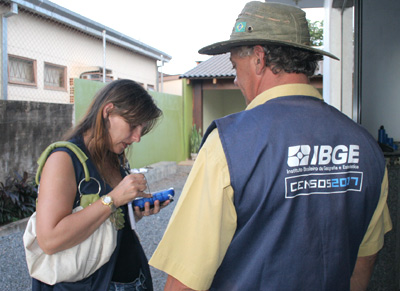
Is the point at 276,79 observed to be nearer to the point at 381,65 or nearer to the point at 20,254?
the point at 381,65

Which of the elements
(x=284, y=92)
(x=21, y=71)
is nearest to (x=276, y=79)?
(x=284, y=92)

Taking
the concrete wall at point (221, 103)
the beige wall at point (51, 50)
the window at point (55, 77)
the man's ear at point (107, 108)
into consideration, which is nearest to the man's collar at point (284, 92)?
the man's ear at point (107, 108)

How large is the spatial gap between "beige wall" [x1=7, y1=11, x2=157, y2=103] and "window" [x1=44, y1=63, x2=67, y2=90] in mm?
119

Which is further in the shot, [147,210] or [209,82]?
[209,82]

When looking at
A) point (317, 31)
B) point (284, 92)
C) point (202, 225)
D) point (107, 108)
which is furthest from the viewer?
point (317, 31)

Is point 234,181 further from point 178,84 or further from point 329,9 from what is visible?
point 178,84

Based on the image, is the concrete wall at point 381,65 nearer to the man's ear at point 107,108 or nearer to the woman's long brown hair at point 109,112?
the woman's long brown hair at point 109,112

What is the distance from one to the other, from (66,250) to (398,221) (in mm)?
2332

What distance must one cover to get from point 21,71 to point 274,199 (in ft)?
29.8

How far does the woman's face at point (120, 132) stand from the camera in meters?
1.91

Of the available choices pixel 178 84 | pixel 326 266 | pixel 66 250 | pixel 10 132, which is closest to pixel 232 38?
pixel 326 266

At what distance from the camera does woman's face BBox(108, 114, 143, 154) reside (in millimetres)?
1908

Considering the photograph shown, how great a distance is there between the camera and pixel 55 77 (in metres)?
10.1

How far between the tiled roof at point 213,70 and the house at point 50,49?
2.47m
